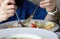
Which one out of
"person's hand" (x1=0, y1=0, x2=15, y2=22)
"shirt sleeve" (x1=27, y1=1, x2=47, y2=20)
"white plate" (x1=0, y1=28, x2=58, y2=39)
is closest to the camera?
"white plate" (x1=0, y1=28, x2=58, y2=39)

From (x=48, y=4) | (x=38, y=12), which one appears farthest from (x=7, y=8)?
(x=38, y=12)

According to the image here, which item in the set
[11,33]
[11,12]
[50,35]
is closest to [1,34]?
[11,33]

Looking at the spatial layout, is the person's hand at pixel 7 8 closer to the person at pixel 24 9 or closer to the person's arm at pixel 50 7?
the person at pixel 24 9

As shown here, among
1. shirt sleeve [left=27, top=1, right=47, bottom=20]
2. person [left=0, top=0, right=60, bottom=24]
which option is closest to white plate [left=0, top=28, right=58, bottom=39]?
person [left=0, top=0, right=60, bottom=24]

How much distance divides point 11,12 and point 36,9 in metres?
0.43

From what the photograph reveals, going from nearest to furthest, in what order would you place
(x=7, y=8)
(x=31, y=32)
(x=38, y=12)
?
(x=31, y=32) < (x=7, y=8) < (x=38, y=12)

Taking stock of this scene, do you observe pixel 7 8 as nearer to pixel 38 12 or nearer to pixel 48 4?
pixel 48 4

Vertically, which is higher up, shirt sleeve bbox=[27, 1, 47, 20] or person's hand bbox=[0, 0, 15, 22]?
person's hand bbox=[0, 0, 15, 22]

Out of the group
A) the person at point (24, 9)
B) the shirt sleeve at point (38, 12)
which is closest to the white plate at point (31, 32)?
the person at point (24, 9)

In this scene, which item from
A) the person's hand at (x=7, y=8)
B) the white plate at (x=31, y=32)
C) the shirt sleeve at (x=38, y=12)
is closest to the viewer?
the white plate at (x=31, y=32)

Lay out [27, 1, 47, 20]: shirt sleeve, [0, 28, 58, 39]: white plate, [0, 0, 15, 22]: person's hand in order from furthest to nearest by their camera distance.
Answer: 1. [27, 1, 47, 20]: shirt sleeve
2. [0, 0, 15, 22]: person's hand
3. [0, 28, 58, 39]: white plate

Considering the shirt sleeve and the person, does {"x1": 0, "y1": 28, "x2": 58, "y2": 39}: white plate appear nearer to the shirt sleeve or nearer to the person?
the person

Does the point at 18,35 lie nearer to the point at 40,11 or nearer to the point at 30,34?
the point at 30,34

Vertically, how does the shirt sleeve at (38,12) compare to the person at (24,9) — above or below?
below
